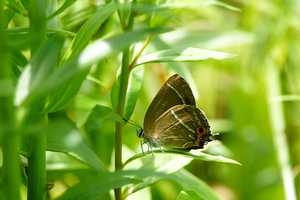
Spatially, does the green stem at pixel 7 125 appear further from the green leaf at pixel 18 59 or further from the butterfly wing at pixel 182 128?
the butterfly wing at pixel 182 128

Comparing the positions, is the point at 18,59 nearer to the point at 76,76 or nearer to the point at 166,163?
the point at 76,76

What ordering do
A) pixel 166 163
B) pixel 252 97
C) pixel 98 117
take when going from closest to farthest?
pixel 98 117 → pixel 166 163 → pixel 252 97

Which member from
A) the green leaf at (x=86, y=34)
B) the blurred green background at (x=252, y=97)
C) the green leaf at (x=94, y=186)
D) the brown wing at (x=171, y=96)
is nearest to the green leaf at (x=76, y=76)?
the green leaf at (x=86, y=34)

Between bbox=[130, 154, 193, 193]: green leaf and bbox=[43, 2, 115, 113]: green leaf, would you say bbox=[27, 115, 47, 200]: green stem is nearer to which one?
bbox=[43, 2, 115, 113]: green leaf

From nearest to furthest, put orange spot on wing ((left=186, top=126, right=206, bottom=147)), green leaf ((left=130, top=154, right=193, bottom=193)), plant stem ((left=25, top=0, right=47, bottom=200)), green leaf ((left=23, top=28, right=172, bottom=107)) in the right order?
green leaf ((left=23, top=28, right=172, bottom=107)), plant stem ((left=25, top=0, right=47, bottom=200)), green leaf ((left=130, top=154, right=193, bottom=193)), orange spot on wing ((left=186, top=126, right=206, bottom=147))

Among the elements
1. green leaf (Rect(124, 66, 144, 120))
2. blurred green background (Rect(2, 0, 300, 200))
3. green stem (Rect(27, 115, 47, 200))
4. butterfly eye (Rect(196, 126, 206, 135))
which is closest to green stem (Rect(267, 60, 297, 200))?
blurred green background (Rect(2, 0, 300, 200))

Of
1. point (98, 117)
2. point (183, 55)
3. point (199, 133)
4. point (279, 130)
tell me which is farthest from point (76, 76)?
point (279, 130)
